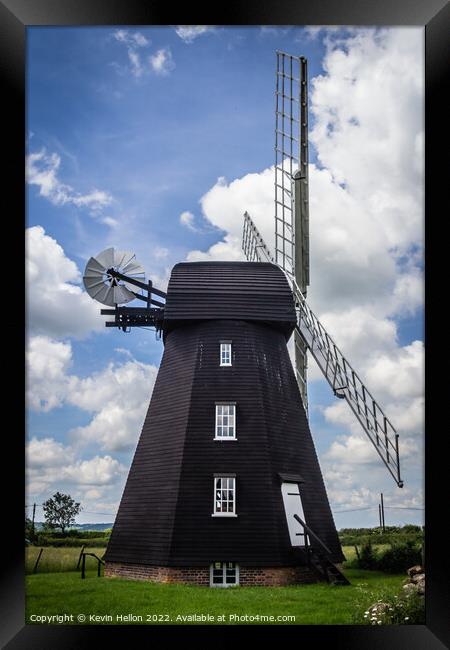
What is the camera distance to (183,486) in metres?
16.4

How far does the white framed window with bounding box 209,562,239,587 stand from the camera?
51.3 feet

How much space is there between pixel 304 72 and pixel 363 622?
11.4 metres

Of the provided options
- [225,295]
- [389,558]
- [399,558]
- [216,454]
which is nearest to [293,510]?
[216,454]

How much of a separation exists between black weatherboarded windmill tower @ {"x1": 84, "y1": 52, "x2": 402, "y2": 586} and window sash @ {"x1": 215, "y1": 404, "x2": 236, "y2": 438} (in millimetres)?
22

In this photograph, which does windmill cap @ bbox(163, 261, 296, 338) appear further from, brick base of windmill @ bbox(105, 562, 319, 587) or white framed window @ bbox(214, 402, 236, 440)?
brick base of windmill @ bbox(105, 562, 319, 587)

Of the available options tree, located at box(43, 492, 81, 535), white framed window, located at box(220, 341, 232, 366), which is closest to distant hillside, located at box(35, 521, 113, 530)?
tree, located at box(43, 492, 81, 535)

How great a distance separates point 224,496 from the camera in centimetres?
1638

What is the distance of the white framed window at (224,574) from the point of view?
1562 cm
